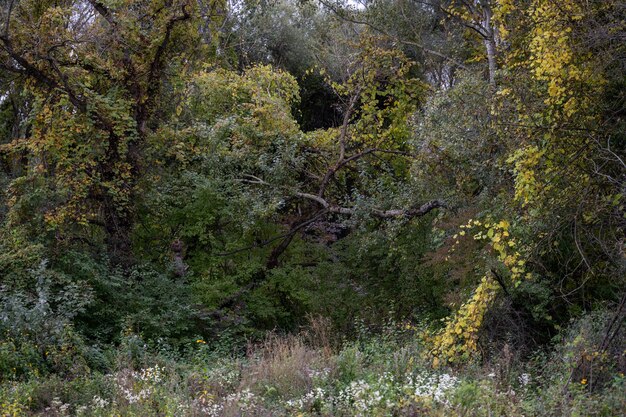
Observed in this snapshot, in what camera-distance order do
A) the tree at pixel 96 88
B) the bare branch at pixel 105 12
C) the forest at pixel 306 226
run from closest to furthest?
the forest at pixel 306 226 < the tree at pixel 96 88 < the bare branch at pixel 105 12

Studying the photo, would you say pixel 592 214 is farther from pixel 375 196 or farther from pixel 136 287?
pixel 136 287

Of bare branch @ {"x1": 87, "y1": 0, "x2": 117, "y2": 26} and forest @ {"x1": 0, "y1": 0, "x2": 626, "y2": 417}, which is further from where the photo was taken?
bare branch @ {"x1": 87, "y1": 0, "x2": 117, "y2": 26}

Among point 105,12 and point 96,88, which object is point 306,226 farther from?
point 105,12

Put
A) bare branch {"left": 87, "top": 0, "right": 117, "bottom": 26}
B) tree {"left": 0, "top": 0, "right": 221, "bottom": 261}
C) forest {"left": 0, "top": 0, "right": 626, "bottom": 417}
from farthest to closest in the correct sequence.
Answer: bare branch {"left": 87, "top": 0, "right": 117, "bottom": 26}
tree {"left": 0, "top": 0, "right": 221, "bottom": 261}
forest {"left": 0, "top": 0, "right": 626, "bottom": 417}

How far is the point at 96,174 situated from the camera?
12.1 meters

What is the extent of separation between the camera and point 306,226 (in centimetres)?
1363

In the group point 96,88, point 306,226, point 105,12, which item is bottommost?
point 306,226

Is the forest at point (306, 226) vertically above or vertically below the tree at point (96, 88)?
below

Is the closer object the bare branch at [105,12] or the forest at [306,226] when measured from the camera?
the forest at [306,226]

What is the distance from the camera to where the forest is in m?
7.44

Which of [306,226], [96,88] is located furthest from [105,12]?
[306,226]

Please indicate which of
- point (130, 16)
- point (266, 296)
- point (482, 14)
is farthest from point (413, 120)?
point (130, 16)

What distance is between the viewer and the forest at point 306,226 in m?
7.44

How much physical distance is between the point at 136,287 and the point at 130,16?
14.4 ft
